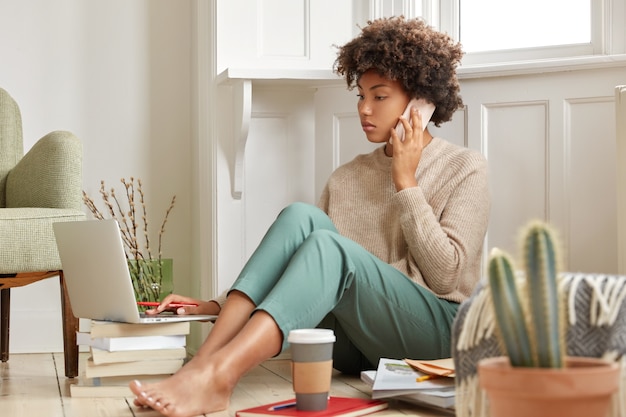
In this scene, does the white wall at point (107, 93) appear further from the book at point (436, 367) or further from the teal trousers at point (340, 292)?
the book at point (436, 367)

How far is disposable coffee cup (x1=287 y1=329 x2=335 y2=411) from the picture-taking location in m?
1.48

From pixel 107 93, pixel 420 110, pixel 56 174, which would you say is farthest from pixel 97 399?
pixel 107 93

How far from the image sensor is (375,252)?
2.12m

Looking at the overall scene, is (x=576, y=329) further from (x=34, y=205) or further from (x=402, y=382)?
(x=34, y=205)

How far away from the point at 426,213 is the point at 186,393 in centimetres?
67

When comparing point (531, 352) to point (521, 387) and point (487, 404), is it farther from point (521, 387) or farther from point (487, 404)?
point (487, 404)

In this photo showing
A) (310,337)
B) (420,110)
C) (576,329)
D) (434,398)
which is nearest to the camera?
(576,329)

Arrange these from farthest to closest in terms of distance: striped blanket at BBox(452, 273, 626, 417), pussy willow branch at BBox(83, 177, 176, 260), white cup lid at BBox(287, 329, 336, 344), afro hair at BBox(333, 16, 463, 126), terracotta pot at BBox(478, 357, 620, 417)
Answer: pussy willow branch at BBox(83, 177, 176, 260) < afro hair at BBox(333, 16, 463, 126) < white cup lid at BBox(287, 329, 336, 344) < striped blanket at BBox(452, 273, 626, 417) < terracotta pot at BBox(478, 357, 620, 417)

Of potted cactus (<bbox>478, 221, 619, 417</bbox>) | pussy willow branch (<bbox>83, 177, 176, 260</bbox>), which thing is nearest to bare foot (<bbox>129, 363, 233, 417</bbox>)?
potted cactus (<bbox>478, 221, 619, 417</bbox>)

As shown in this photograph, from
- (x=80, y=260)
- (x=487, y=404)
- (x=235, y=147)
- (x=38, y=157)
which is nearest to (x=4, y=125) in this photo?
(x=38, y=157)

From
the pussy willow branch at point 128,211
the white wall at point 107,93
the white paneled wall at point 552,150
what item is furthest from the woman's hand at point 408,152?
the white wall at point 107,93

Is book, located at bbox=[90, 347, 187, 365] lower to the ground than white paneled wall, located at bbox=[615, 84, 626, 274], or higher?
lower

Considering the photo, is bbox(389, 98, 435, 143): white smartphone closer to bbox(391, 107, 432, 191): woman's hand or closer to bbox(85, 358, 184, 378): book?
bbox(391, 107, 432, 191): woman's hand

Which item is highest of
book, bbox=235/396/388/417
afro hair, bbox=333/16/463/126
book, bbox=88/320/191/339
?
afro hair, bbox=333/16/463/126
